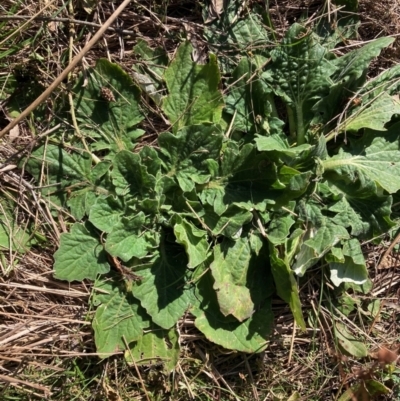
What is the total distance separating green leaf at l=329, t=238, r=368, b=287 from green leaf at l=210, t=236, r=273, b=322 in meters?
0.29

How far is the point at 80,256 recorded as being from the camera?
2.11m

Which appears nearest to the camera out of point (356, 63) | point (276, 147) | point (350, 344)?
point (276, 147)

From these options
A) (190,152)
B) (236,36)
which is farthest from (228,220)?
(236,36)

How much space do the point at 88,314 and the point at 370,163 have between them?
1.33 meters

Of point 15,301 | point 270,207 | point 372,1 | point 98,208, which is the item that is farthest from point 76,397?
point 372,1

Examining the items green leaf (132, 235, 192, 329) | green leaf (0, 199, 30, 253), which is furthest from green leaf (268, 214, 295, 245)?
green leaf (0, 199, 30, 253)

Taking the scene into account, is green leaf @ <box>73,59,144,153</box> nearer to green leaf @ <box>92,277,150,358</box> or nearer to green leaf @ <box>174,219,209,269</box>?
green leaf @ <box>174,219,209,269</box>

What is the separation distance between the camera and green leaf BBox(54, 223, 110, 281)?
82.1 inches

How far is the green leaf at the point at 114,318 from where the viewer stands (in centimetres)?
212

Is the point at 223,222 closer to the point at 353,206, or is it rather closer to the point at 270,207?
the point at 270,207

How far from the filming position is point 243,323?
2.20m

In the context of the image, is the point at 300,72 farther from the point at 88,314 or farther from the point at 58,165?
the point at 88,314

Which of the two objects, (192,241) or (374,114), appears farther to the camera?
(374,114)

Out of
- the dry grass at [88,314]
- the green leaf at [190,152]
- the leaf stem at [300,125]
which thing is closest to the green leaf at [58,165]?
the dry grass at [88,314]
